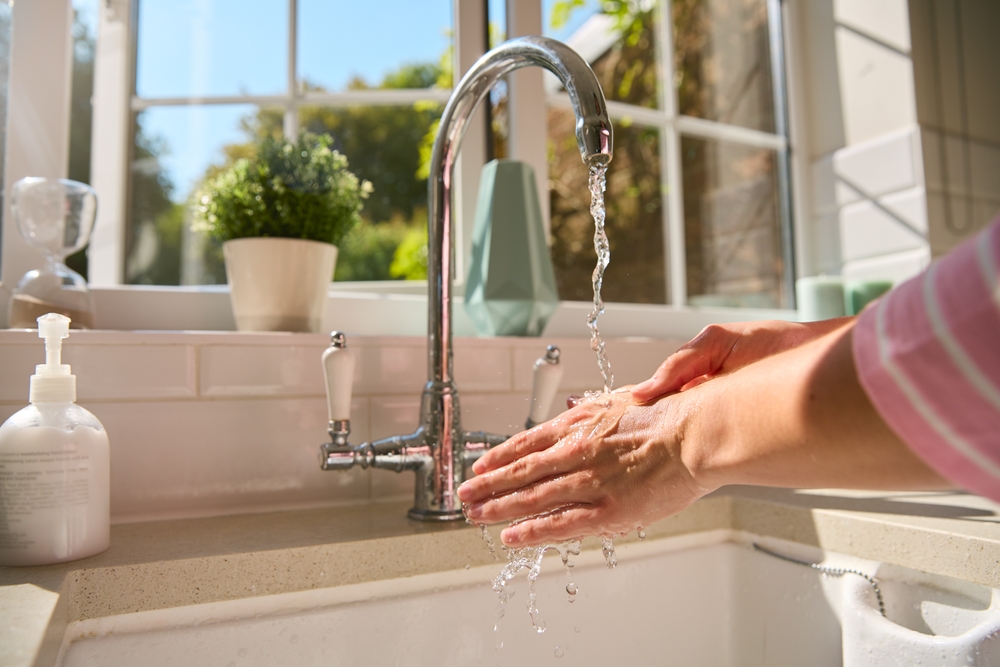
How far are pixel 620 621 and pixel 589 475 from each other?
27 centimetres

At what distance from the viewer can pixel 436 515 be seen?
27.6 inches

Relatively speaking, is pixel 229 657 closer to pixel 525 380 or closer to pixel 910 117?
pixel 525 380

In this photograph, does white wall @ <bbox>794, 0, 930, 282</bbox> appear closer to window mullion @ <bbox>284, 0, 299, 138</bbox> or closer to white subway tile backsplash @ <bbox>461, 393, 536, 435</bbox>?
white subway tile backsplash @ <bbox>461, 393, 536, 435</bbox>

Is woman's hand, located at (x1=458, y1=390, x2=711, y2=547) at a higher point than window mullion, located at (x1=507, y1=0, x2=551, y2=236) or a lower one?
lower

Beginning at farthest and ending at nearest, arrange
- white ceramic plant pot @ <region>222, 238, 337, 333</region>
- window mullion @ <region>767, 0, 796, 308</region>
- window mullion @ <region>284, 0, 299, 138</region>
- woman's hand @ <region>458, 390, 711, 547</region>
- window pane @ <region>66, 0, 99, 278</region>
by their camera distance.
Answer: window mullion @ <region>767, 0, 796, 308</region> → window mullion @ <region>284, 0, 299, 138</region> → window pane @ <region>66, 0, 99, 278</region> → white ceramic plant pot @ <region>222, 238, 337, 333</region> → woman's hand @ <region>458, 390, 711, 547</region>

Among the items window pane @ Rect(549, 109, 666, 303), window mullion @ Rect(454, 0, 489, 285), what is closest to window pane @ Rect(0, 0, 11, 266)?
window mullion @ Rect(454, 0, 489, 285)

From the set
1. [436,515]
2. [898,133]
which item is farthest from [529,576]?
[898,133]

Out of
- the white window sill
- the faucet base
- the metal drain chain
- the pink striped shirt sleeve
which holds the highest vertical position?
the white window sill

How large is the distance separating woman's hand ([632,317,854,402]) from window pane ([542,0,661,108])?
0.84 m

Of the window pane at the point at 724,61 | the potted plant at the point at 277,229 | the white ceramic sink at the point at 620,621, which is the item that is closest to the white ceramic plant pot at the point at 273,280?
the potted plant at the point at 277,229

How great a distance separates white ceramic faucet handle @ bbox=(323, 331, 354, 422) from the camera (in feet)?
2.25

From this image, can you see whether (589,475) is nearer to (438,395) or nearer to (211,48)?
(438,395)

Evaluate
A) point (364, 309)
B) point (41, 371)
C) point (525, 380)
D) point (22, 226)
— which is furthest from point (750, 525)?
point (22, 226)

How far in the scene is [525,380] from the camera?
926 mm
